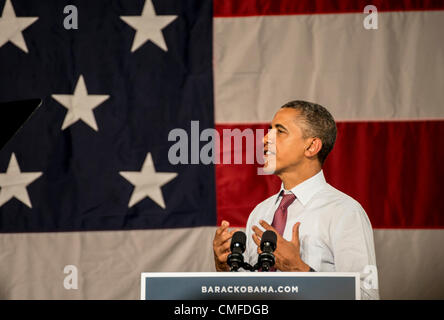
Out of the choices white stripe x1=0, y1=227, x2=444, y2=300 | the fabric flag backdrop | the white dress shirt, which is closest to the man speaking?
the white dress shirt

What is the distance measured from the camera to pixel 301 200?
198cm

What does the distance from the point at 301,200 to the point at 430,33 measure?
0.99m

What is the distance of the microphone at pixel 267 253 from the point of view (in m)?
1.14

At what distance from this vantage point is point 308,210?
76.0 inches

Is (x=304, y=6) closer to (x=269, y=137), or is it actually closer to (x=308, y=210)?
(x=269, y=137)

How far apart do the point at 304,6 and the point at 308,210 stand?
0.98 m

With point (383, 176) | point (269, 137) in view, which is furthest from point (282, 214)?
point (383, 176)

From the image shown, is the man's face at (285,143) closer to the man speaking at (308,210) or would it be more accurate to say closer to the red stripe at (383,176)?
the man speaking at (308,210)

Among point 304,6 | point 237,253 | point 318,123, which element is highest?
point 304,6

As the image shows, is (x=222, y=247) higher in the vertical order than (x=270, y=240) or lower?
lower

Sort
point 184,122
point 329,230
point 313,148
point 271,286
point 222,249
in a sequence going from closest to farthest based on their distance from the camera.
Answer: point 271,286 < point 222,249 < point 329,230 < point 313,148 < point 184,122

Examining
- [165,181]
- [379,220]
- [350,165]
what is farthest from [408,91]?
[165,181]

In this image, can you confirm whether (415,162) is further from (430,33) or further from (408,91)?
(430,33)

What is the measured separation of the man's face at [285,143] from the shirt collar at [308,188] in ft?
0.27
